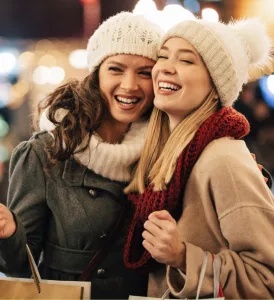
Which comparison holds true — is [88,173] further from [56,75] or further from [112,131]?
[56,75]

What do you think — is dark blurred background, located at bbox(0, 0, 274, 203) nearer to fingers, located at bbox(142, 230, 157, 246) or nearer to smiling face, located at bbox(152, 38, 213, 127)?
smiling face, located at bbox(152, 38, 213, 127)

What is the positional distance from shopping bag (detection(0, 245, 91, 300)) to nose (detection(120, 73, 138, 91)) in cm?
78

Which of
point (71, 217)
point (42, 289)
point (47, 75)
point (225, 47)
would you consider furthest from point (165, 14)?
point (47, 75)

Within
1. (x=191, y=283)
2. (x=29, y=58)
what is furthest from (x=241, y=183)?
(x=29, y=58)

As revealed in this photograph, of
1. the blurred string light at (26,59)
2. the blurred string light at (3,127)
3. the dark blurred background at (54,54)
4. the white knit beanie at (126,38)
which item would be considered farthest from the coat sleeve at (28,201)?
the blurred string light at (26,59)

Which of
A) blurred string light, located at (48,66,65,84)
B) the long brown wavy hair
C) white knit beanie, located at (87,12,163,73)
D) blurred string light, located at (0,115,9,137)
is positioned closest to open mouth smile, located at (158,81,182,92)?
white knit beanie, located at (87,12,163,73)

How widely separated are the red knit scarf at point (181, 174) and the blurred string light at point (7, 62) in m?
5.04

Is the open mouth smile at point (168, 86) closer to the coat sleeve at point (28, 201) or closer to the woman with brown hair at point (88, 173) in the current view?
the woman with brown hair at point (88, 173)

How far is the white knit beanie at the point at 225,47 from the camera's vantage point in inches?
63.7

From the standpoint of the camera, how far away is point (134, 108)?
6.20ft

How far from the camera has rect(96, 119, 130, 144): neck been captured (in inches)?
77.3

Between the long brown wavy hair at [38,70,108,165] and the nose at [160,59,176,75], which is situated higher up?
the nose at [160,59,176,75]

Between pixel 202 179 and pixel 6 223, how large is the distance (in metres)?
0.70

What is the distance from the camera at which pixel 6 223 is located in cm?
159
